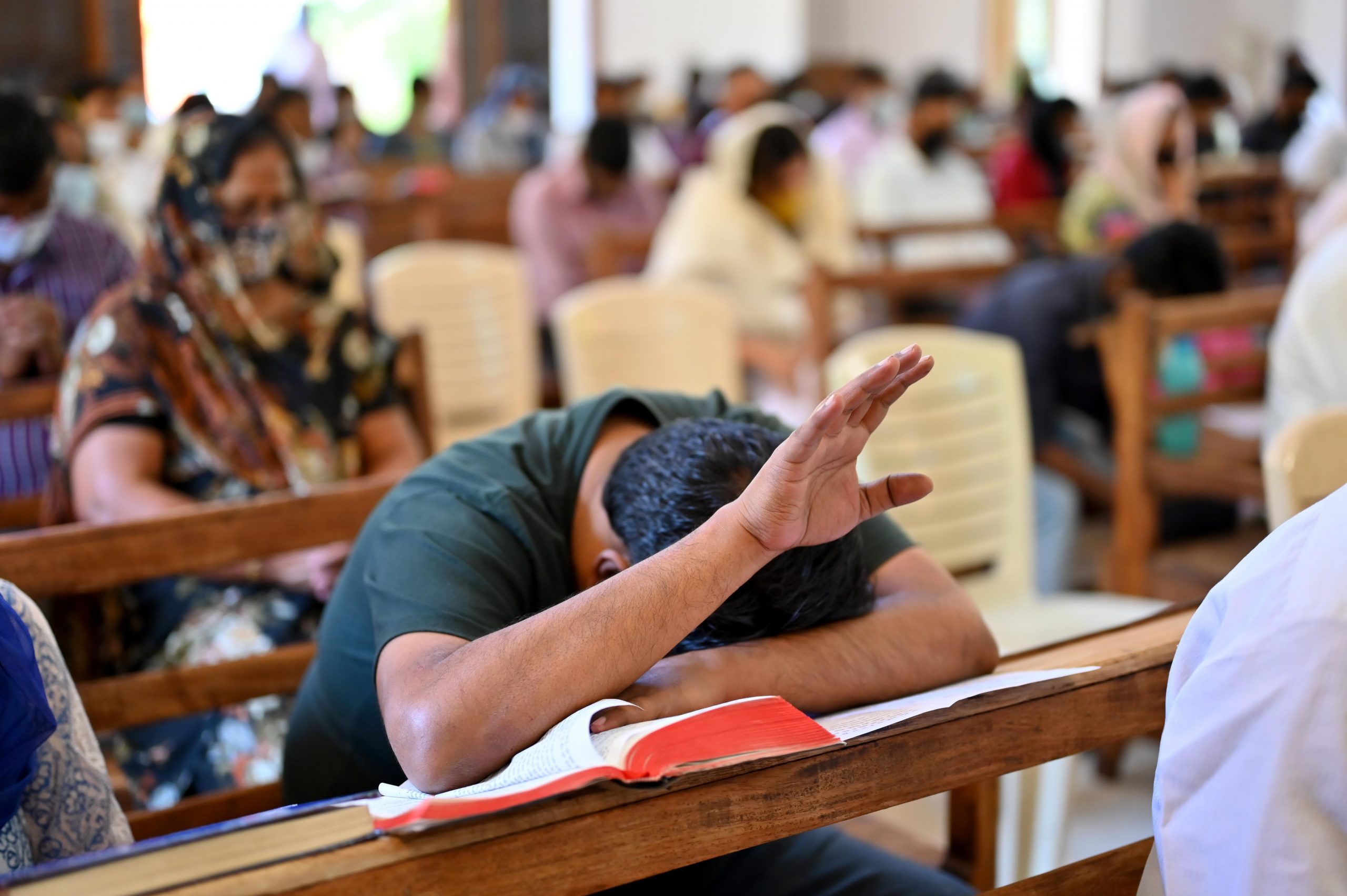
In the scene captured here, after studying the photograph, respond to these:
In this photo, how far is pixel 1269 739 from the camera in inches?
28.8

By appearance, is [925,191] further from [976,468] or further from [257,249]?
[257,249]

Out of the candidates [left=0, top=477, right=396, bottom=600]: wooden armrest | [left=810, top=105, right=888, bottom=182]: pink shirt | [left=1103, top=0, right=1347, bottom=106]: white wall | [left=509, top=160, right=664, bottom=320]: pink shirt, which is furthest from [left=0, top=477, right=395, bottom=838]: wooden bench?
[left=1103, top=0, right=1347, bottom=106]: white wall

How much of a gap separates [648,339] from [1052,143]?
381 cm

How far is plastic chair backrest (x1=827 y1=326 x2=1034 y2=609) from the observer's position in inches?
81.7

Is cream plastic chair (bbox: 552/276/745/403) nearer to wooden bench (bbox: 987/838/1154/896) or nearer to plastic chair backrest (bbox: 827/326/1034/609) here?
plastic chair backrest (bbox: 827/326/1034/609)

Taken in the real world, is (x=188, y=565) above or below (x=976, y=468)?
above

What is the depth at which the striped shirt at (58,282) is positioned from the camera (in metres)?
2.29

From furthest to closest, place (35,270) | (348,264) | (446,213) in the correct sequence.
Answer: (446,213), (348,264), (35,270)

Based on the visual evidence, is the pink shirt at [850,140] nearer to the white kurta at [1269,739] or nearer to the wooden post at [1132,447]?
the wooden post at [1132,447]

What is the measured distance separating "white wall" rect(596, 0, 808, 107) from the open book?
37.2 ft

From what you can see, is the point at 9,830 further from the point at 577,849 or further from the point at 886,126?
the point at 886,126

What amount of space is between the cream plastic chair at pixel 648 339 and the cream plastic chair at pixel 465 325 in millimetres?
318

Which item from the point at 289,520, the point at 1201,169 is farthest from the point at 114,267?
the point at 1201,169

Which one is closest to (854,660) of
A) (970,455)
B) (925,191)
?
(970,455)
